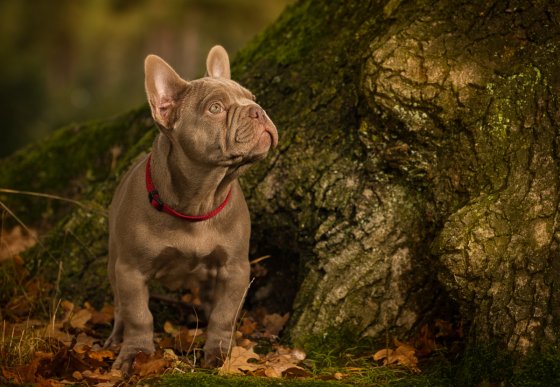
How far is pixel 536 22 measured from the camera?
483 cm

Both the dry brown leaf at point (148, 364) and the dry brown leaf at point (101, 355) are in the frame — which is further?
the dry brown leaf at point (101, 355)

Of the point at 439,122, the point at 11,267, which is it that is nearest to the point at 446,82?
the point at 439,122

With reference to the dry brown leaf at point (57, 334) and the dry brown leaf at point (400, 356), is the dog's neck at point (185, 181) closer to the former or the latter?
the dry brown leaf at point (57, 334)

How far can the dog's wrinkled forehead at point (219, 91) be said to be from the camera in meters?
4.51

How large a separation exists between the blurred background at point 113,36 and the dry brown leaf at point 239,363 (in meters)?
11.7

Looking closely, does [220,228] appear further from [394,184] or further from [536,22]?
[536,22]

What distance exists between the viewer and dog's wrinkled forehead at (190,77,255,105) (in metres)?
4.51

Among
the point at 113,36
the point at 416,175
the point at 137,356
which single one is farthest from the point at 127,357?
the point at 113,36

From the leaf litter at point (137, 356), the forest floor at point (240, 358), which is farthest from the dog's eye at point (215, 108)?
the leaf litter at point (137, 356)

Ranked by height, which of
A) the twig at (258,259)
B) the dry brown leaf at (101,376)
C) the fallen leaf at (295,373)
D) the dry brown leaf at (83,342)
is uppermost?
the twig at (258,259)

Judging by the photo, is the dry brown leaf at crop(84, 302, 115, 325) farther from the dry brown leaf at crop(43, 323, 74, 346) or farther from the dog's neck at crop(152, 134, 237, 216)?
the dog's neck at crop(152, 134, 237, 216)

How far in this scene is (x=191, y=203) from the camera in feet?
15.4

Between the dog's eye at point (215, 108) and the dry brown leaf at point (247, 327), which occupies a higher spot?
the dog's eye at point (215, 108)

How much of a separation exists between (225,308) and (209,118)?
45.6 inches
